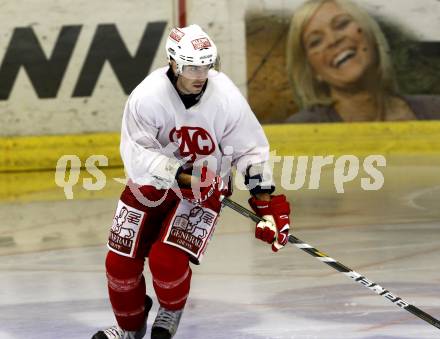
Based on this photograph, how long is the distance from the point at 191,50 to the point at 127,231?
2.11 ft

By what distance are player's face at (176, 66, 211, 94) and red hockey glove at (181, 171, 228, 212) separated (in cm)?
27

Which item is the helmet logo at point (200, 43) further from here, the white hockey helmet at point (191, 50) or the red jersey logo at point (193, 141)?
the red jersey logo at point (193, 141)

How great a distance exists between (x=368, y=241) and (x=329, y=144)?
324cm

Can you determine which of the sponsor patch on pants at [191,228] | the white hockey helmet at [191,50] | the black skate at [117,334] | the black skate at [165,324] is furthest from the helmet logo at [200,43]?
the black skate at [117,334]

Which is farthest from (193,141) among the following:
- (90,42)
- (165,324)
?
(90,42)

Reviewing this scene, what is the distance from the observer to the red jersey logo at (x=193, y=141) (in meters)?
4.15

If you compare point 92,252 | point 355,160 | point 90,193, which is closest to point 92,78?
point 90,193

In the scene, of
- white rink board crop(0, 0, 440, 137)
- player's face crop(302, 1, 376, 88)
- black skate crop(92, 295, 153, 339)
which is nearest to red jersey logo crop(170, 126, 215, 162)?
black skate crop(92, 295, 153, 339)

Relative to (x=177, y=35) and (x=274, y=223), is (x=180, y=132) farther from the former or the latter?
(x=274, y=223)

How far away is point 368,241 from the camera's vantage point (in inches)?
250

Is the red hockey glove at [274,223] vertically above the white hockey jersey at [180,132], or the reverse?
the white hockey jersey at [180,132]

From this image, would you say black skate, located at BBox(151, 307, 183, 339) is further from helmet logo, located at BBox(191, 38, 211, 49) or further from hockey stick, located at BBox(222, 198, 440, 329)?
helmet logo, located at BBox(191, 38, 211, 49)

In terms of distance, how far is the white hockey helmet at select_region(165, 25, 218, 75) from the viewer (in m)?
4.05

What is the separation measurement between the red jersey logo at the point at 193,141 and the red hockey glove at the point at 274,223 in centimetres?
26
